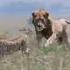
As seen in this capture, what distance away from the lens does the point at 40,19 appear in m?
12.3

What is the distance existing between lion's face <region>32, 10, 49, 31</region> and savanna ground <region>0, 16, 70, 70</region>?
61.8 inches

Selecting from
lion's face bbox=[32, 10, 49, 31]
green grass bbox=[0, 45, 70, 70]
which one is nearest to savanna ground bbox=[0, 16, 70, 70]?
green grass bbox=[0, 45, 70, 70]

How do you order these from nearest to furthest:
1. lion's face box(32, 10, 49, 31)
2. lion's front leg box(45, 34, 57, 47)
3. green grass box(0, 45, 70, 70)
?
green grass box(0, 45, 70, 70) → lion's front leg box(45, 34, 57, 47) → lion's face box(32, 10, 49, 31)

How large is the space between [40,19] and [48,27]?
465mm

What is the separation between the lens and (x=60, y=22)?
507 inches

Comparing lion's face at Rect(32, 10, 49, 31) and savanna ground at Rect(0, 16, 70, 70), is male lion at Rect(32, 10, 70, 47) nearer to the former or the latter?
lion's face at Rect(32, 10, 49, 31)

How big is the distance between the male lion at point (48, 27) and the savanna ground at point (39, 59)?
1575 millimetres

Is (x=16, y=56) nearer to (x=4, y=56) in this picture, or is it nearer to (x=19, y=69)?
(x=4, y=56)

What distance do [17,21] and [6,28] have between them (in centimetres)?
206

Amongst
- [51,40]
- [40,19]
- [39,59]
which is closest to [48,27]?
[40,19]

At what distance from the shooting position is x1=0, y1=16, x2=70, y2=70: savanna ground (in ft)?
26.1

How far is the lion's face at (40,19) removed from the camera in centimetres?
1224

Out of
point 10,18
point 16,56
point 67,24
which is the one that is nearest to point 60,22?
point 67,24

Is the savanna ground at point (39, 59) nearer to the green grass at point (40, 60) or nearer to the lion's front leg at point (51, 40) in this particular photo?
the green grass at point (40, 60)
